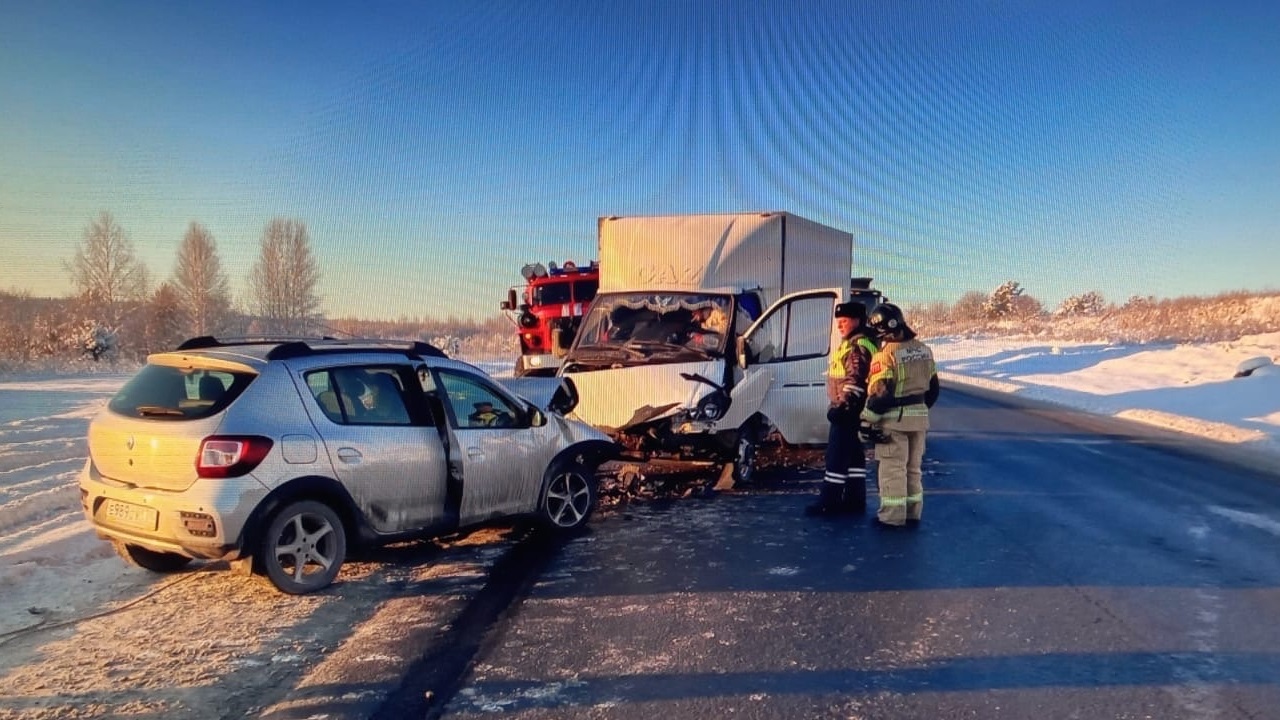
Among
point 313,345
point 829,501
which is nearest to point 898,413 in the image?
point 829,501

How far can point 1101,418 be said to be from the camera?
1692cm

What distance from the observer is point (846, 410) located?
762 centimetres

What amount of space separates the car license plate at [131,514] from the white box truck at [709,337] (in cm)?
441

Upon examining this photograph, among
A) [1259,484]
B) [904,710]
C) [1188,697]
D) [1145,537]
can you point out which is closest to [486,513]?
[904,710]

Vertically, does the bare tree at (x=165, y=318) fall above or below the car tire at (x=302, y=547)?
above

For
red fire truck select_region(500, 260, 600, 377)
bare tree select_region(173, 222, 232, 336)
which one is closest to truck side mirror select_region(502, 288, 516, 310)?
red fire truck select_region(500, 260, 600, 377)

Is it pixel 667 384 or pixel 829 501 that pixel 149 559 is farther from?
pixel 829 501

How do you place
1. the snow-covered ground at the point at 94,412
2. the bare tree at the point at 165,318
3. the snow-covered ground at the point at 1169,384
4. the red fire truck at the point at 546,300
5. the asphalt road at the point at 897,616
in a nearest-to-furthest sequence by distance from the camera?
the asphalt road at the point at 897,616, the snow-covered ground at the point at 94,412, the snow-covered ground at the point at 1169,384, the red fire truck at the point at 546,300, the bare tree at the point at 165,318

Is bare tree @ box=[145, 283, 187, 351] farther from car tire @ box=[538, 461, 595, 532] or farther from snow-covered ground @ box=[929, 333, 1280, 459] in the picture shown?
car tire @ box=[538, 461, 595, 532]

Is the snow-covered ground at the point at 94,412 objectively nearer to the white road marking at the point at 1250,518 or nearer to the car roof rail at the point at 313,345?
the car roof rail at the point at 313,345

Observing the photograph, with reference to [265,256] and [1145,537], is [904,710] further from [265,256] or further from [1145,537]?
[265,256]

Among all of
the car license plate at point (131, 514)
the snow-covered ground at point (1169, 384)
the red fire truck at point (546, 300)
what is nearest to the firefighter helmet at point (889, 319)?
the car license plate at point (131, 514)

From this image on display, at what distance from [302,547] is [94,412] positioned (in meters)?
13.6

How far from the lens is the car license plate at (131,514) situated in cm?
500
